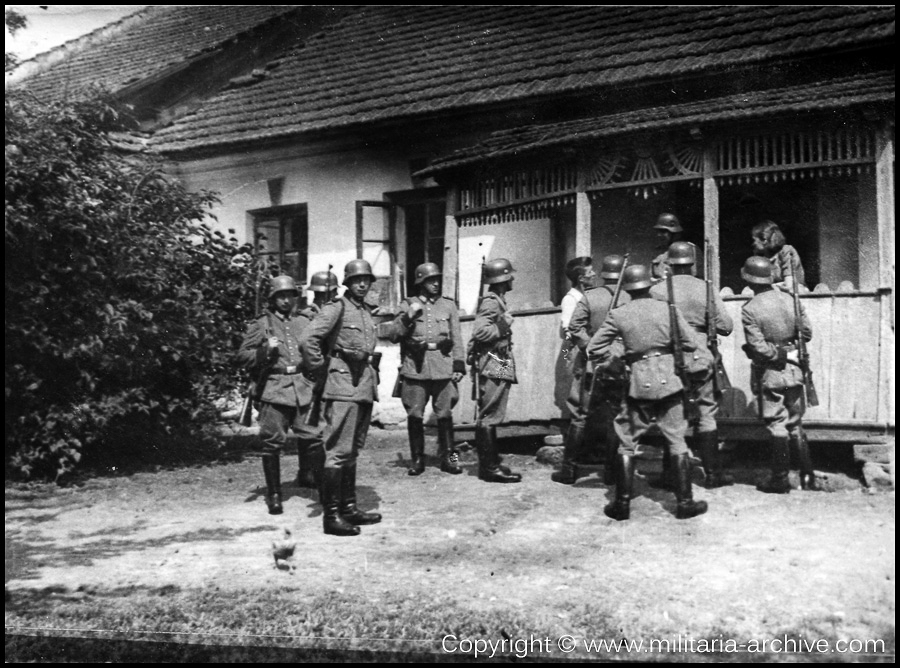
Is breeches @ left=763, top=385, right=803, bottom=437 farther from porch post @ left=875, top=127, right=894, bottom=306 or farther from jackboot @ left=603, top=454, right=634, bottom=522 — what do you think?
jackboot @ left=603, top=454, right=634, bottom=522

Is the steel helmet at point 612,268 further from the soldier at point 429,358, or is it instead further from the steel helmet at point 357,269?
the steel helmet at point 357,269

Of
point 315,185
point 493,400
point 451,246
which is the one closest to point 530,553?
point 493,400

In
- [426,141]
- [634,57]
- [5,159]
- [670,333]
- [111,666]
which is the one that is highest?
[634,57]

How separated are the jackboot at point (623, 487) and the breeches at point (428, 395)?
259 centimetres

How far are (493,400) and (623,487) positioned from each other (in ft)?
6.87

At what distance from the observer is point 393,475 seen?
29.0 feet

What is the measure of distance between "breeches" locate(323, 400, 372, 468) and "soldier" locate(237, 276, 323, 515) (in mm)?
775

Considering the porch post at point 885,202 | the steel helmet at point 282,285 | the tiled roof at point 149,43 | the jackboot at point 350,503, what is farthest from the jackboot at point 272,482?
the tiled roof at point 149,43

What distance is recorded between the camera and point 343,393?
6641mm

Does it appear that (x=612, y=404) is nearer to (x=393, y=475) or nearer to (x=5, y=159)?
(x=393, y=475)

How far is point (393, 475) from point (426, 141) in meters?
5.48

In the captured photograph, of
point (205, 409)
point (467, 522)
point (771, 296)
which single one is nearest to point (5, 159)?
point (205, 409)

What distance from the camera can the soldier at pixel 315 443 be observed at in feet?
22.8

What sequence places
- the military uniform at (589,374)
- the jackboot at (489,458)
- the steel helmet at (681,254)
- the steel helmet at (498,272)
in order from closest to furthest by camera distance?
1. the steel helmet at (681,254)
2. the military uniform at (589,374)
3. the jackboot at (489,458)
4. the steel helmet at (498,272)
